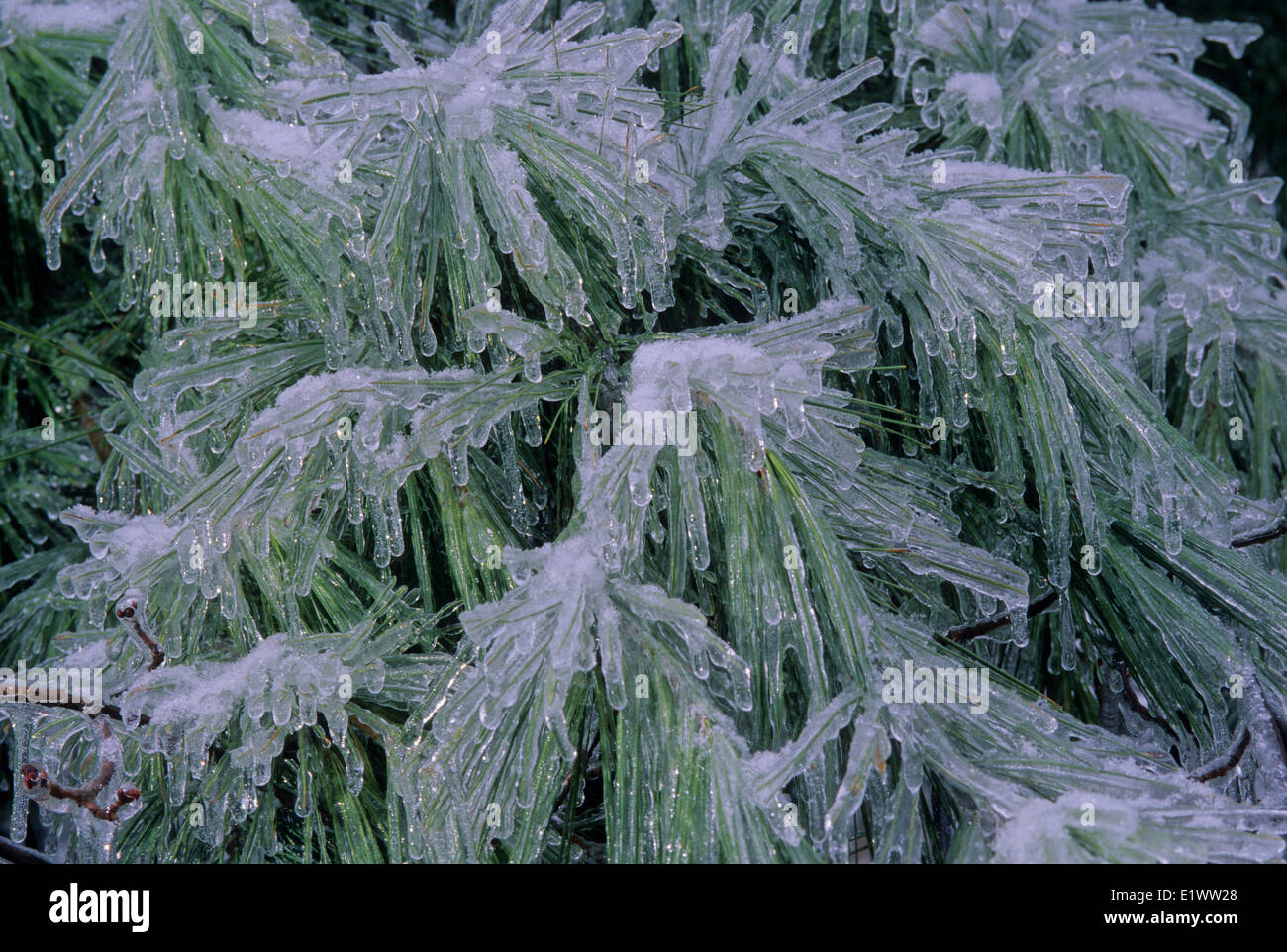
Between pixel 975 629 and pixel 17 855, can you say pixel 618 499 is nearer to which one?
pixel 975 629

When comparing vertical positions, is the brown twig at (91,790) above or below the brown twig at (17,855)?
above

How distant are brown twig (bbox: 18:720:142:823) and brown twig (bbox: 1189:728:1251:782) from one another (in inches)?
32.4

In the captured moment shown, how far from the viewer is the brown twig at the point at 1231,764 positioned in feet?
2.52

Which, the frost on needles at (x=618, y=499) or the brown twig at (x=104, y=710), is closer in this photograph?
the frost on needles at (x=618, y=499)

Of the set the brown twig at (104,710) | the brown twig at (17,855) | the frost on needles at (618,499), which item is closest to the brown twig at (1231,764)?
the frost on needles at (618,499)

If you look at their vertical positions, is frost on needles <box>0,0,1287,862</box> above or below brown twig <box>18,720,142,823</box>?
above

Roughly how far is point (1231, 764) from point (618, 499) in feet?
1.70

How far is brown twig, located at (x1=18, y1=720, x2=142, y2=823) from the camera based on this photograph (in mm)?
799

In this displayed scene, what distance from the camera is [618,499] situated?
27.4 inches

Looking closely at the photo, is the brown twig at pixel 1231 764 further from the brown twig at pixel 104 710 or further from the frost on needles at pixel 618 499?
the brown twig at pixel 104 710

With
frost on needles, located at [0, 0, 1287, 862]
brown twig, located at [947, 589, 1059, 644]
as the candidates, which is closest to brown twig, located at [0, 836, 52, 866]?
frost on needles, located at [0, 0, 1287, 862]

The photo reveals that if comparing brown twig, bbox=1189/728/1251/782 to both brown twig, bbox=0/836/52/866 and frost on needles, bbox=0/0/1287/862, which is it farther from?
brown twig, bbox=0/836/52/866

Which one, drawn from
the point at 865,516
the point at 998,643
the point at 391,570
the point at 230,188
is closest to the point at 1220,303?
the point at 998,643
